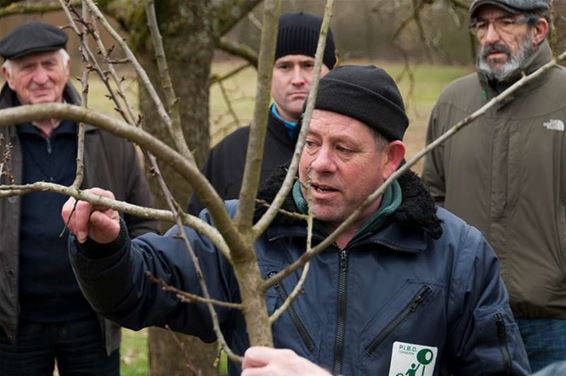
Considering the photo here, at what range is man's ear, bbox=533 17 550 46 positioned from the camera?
4.39 m

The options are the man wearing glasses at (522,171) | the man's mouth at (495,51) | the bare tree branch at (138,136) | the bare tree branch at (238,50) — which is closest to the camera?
the bare tree branch at (138,136)

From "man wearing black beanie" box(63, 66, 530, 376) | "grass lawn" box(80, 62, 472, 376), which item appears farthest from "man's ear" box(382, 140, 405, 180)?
"grass lawn" box(80, 62, 472, 376)

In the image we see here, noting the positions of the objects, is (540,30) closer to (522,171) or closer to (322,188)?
(522,171)

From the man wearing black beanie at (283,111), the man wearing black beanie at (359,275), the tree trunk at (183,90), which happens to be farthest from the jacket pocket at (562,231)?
the tree trunk at (183,90)

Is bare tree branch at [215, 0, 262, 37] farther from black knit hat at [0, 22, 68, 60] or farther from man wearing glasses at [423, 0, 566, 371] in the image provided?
man wearing glasses at [423, 0, 566, 371]

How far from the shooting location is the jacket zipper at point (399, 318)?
2785 mm

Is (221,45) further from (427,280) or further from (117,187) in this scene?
(427,280)

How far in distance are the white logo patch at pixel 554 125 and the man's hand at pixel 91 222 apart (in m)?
2.31

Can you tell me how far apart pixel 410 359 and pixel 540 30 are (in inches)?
82.2

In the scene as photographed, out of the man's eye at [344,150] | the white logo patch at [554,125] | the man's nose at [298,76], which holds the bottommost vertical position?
the man's eye at [344,150]

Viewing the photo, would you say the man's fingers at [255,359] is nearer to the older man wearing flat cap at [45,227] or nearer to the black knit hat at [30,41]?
the older man wearing flat cap at [45,227]

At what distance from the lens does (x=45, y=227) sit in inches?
184

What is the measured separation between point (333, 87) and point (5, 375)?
2.63 meters

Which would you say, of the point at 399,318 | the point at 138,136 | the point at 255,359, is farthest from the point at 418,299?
the point at 138,136
